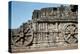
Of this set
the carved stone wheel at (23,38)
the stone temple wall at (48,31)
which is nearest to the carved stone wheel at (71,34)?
the stone temple wall at (48,31)

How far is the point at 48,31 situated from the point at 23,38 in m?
0.27

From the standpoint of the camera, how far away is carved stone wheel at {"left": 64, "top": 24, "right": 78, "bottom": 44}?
1965mm

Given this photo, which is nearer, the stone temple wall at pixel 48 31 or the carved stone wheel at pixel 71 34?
the stone temple wall at pixel 48 31

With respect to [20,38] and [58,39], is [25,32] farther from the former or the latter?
[58,39]

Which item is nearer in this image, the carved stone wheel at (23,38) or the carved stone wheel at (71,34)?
the carved stone wheel at (23,38)

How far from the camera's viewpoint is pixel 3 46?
5.83 feet

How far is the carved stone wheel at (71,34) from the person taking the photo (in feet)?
6.45

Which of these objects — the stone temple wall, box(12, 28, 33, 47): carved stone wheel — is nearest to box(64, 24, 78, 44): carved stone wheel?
the stone temple wall

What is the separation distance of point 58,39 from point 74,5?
41cm

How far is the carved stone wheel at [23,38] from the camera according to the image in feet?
5.92

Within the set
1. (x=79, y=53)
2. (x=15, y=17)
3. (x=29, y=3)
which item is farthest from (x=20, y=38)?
(x=79, y=53)

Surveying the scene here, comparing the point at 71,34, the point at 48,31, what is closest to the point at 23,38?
the point at 48,31

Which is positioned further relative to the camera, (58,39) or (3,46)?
(58,39)

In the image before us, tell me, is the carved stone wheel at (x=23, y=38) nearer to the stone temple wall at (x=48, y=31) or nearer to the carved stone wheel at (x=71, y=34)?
the stone temple wall at (x=48, y=31)
